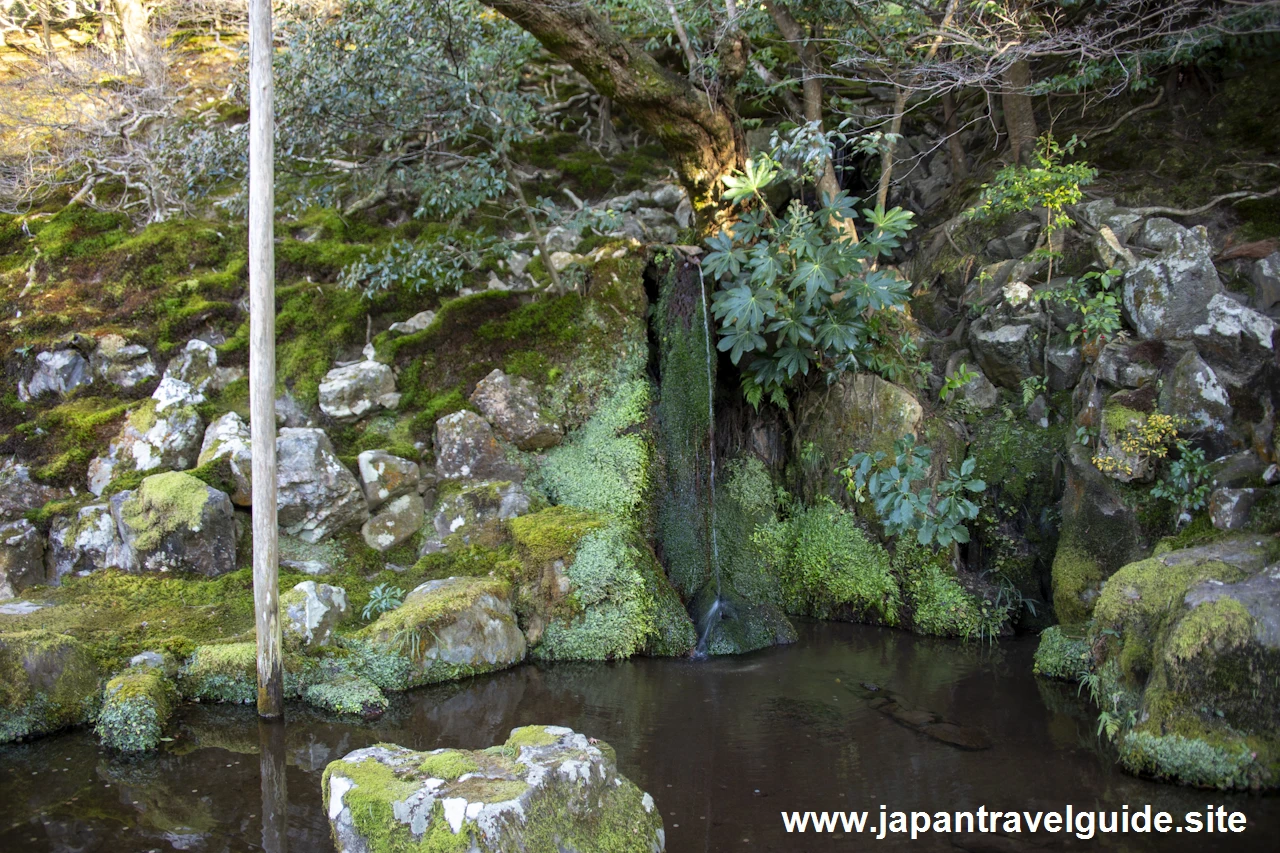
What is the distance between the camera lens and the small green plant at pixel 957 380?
880 centimetres

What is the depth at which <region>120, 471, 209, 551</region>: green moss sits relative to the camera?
300 inches

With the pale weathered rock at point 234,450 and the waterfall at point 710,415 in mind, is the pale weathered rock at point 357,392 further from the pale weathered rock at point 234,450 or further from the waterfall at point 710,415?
the waterfall at point 710,415

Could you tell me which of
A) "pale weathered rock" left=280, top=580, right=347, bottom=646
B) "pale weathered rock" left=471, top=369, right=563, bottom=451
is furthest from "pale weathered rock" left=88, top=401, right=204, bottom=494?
"pale weathered rock" left=471, top=369, right=563, bottom=451

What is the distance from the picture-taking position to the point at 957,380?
8.79m

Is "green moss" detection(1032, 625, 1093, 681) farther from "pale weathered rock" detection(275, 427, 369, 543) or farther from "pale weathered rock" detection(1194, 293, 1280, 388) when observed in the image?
"pale weathered rock" detection(275, 427, 369, 543)

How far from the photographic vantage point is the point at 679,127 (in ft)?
30.0

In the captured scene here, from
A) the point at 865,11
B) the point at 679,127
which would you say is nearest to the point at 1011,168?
the point at 865,11

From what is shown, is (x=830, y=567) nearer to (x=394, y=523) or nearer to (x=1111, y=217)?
(x=394, y=523)

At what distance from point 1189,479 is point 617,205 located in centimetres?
713

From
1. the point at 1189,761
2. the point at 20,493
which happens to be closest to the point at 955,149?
the point at 1189,761

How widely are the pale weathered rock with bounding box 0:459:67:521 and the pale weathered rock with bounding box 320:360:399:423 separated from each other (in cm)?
246

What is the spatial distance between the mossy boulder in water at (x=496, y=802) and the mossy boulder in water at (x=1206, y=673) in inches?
116

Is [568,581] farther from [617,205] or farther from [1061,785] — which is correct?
[617,205]

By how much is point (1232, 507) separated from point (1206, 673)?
165 centimetres
